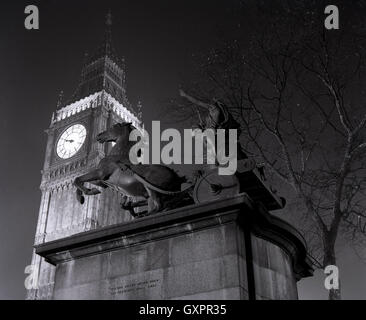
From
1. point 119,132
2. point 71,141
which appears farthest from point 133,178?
point 71,141

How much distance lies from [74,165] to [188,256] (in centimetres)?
8993

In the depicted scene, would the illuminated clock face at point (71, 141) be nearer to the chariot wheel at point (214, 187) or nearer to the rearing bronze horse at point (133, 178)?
the rearing bronze horse at point (133, 178)

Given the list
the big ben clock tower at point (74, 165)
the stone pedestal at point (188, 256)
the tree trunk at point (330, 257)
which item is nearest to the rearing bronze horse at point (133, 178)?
the stone pedestal at point (188, 256)

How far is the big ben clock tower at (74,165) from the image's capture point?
91312 millimetres

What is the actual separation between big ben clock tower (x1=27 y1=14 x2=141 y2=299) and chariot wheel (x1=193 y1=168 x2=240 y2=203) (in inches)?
3155

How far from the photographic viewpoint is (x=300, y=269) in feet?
33.8

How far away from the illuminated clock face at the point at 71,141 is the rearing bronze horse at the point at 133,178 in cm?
8814

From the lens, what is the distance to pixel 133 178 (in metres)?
10.4

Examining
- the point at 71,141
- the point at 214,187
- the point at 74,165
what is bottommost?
the point at 214,187

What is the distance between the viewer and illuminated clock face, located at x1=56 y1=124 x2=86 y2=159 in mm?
97812

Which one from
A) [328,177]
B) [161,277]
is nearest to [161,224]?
[161,277]

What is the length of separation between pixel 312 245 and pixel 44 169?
8473cm

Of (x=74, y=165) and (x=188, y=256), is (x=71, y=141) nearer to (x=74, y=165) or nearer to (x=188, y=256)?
(x=74, y=165)

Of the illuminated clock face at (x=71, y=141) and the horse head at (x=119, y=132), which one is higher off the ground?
the illuminated clock face at (x=71, y=141)
